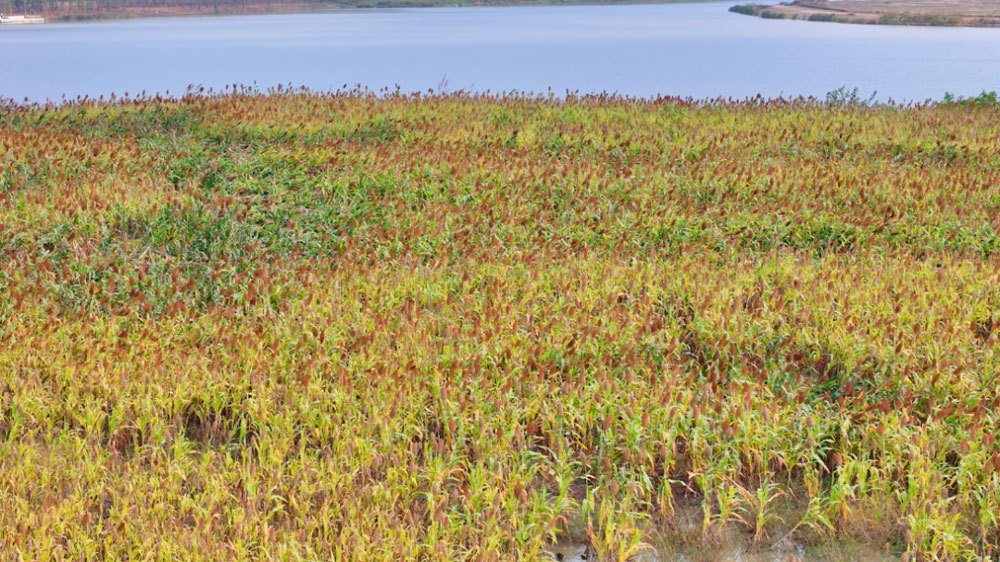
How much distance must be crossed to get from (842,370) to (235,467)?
11.9 feet

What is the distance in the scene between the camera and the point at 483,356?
5.44m

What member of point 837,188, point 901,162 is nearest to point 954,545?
point 837,188

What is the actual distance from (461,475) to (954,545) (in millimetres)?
2240

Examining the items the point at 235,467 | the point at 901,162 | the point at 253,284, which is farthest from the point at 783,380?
the point at 901,162

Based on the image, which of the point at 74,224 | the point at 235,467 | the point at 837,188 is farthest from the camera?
the point at 837,188

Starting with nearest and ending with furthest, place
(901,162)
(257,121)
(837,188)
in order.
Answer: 1. (837,188)
2. (901,162)
3. (257,121)

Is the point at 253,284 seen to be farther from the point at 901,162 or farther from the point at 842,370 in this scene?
the point at 901,162

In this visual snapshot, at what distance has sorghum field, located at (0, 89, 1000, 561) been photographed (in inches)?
161

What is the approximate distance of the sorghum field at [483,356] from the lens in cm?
408

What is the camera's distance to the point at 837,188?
9.97 meters

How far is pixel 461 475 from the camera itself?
4.53 metres

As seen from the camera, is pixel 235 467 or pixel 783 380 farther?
pixel 783 380

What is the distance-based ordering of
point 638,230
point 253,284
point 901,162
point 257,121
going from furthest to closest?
point 257,121, point 901,162, point 638,230, point 253,284

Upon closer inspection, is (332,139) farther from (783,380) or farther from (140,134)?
(783,380)
